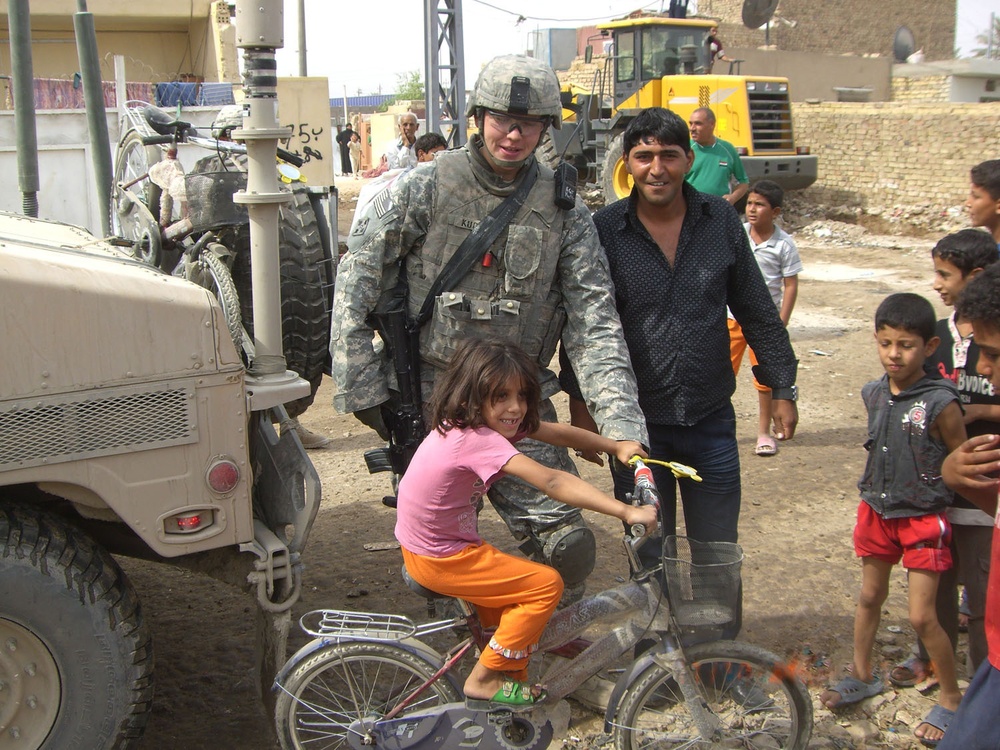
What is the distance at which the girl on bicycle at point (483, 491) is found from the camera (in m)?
2.62

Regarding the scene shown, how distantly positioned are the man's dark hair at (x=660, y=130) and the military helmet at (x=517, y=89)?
27 centimetres

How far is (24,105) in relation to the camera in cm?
651

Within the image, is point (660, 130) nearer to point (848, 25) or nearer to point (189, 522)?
point (189, 522)

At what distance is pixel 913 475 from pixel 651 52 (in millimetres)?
13950

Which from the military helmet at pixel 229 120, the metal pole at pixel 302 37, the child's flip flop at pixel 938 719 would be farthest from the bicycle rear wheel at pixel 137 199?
the metal pole at pixel 302 37

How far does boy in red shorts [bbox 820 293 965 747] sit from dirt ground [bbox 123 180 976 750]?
37cm

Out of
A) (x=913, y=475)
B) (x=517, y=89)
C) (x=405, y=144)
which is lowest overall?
(x=913, y=475)

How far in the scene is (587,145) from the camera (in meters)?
17.3

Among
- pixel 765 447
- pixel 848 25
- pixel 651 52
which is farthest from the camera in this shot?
pixel 848 25

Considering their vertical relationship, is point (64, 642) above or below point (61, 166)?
below

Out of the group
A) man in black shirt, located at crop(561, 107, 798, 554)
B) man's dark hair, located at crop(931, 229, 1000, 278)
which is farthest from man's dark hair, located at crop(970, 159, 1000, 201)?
man in black shirt, located at crop(561, 107, 798, 554)

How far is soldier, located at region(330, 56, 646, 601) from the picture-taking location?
3.08m

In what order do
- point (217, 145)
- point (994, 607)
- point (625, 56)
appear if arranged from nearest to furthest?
1. point (994, 607)
2. point (217, 145)
3. point (625, 56)

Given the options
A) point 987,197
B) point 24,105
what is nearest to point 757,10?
point 24,105
